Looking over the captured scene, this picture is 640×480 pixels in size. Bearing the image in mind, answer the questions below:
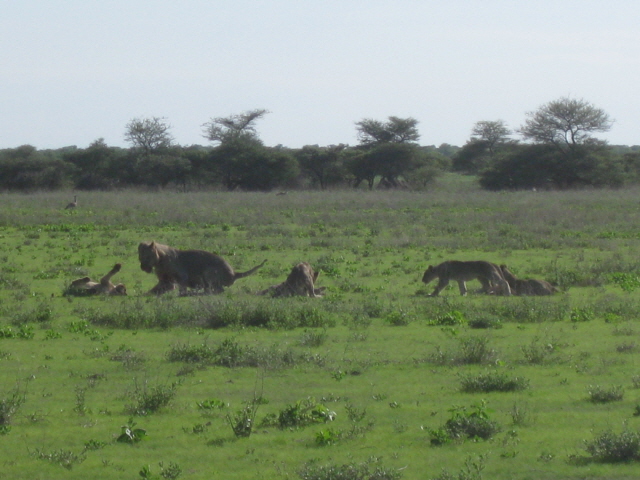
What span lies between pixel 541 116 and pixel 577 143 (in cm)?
381

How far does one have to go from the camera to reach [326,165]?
230 feet

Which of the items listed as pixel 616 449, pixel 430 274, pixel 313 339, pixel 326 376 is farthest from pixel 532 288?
pixel 616 449

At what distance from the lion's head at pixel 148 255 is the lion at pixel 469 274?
5253 mm

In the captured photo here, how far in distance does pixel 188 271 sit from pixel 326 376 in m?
7.08

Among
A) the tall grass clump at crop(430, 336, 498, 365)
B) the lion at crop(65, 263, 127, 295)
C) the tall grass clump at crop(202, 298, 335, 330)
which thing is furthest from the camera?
the lion at crop(65, 263, 127, 295)

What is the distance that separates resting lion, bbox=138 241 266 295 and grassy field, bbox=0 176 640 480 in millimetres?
507

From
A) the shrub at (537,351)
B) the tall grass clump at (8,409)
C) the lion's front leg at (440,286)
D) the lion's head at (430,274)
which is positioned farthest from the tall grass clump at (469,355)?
the lion's head at (430,274)

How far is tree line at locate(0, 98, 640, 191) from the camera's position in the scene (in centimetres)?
6366

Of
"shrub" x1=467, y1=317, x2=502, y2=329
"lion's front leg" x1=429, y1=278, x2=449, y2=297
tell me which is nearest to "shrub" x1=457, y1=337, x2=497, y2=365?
"shrub" x1=467, y1=317, x2=502, y2=329

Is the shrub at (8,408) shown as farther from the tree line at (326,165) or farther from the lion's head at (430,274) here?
the tree line at (326,165)

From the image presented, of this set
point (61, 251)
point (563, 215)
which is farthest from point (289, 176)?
point (61, 251)

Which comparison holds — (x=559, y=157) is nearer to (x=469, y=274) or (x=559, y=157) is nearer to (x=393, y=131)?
(x=393, y=131)

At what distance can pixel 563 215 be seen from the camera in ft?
110

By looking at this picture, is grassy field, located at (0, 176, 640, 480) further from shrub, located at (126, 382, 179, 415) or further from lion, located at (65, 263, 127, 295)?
lion, located at (65, 263, 127, 295)
